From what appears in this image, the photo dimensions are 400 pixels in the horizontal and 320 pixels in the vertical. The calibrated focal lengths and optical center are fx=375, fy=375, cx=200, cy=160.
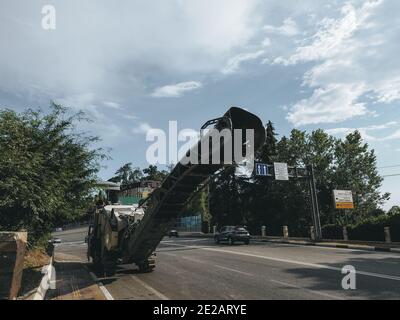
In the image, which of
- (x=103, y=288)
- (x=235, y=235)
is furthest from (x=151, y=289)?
(x=235, y=235)

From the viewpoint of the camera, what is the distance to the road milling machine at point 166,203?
10.4m

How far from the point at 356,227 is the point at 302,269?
770 inches

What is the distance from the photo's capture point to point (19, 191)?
40.3ft

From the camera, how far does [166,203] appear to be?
1261 centimetres

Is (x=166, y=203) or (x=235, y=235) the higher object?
(x=166, y=203)

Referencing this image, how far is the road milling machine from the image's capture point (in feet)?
34.0

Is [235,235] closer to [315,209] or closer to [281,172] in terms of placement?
[281,172]

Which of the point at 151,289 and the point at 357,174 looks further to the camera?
the point at 357,174

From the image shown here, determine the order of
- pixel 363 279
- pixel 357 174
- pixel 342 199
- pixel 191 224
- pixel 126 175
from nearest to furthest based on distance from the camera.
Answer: pixel 363 279 → pixel 342 199 → pixel 357 174 → pixel 191 224 → pixel 126 175

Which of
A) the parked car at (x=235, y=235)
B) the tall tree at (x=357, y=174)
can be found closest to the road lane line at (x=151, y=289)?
the parked car at (x=235, y=235)

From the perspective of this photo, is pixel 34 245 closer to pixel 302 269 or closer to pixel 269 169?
pixel 302 269

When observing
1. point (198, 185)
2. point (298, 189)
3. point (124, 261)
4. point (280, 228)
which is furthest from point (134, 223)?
point (298, 189)

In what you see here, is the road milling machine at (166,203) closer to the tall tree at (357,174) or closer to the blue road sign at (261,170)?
the blue road sign at (261,170)

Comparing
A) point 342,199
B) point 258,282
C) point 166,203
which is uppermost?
point 342,199
